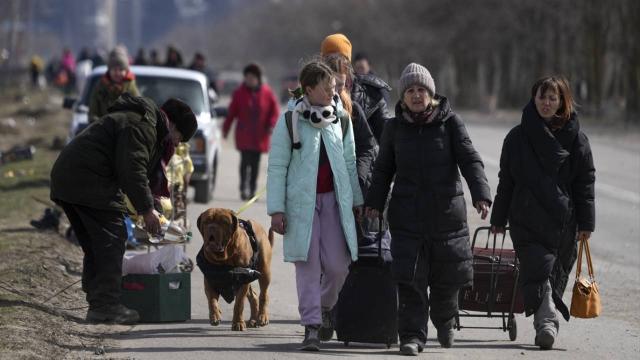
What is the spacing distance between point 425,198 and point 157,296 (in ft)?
7.63

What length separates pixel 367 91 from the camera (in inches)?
387

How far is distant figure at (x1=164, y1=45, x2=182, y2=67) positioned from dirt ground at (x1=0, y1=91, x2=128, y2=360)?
6.03 metres

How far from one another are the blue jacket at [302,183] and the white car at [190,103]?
983cm

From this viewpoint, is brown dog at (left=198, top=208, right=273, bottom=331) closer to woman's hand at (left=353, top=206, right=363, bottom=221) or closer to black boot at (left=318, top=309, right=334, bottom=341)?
black boot at (left=318, top=309, right=334, bottom=341)

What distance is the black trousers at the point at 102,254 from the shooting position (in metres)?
10.0

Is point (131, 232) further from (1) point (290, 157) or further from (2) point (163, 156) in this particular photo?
(1) point (290, 157)

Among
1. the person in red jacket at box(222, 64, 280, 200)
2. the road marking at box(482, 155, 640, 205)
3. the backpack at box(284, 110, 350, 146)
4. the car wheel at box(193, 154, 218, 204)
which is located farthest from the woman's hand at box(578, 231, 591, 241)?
the road marking at box(482, 155, 640, 205)

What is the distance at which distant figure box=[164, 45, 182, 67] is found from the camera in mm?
28016

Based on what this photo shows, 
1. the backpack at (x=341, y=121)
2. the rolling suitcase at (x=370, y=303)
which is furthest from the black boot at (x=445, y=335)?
the backpack at (x=341, y=121)

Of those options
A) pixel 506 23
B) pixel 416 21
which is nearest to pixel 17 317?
pixel 506 23

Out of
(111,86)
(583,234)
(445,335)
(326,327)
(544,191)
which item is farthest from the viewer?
(111,86)

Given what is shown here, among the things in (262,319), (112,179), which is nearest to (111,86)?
(112,179)

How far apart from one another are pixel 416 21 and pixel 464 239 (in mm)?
78796

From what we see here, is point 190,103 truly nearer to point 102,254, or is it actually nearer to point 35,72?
point 102,254
